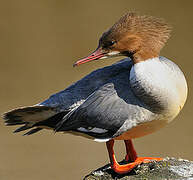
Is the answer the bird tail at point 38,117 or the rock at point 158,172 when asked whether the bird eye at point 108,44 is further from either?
the rock at point 158,172

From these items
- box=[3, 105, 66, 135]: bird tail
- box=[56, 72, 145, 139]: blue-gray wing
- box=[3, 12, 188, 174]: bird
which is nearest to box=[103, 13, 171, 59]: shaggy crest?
box=[3, 12, 188, 174]: bird

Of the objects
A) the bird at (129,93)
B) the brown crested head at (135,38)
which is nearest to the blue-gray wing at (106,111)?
the bird at (129,93)

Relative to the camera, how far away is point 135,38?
2830mm

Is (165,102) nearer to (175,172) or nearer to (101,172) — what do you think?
(175,172)

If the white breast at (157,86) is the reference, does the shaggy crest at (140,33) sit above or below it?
above

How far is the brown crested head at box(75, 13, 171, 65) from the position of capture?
2830 millimetres

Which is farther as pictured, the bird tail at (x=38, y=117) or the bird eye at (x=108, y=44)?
the bird tail at (x=38, y=117)

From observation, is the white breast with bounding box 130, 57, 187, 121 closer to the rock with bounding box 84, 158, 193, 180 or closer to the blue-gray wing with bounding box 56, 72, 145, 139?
the blue-gray wing with bounding box 56, 72, 145, 139

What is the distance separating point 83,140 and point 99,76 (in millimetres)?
3223

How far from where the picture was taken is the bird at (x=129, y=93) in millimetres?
2820

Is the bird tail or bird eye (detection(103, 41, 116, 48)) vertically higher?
bird eye (detection(103, 41, 116, 48))

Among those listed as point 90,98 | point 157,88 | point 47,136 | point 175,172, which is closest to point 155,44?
point 157,88

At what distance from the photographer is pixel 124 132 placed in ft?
9.32

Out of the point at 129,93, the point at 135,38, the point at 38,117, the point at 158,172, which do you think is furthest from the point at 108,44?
the point at 158,172
